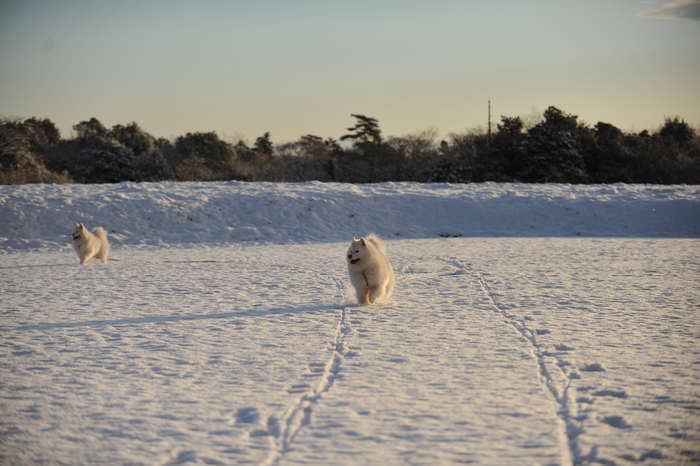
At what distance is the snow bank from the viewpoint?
17172 millimetres

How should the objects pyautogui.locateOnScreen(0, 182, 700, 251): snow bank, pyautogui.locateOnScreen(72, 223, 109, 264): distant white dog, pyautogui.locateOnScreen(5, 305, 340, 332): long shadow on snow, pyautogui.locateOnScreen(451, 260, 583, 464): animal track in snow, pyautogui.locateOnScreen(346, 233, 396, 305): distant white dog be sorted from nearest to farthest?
pyautogui.locateOnScreen(451, 260, 583, 464): animal track in snow < pyautogui.locateOnScreen(5, 305, 340, 332): long shadow on snow < pyautogui.locateOnScreen(346, 233, 396, 305): distant white dog < pyautogui.locateOnScreen(72, 223, 109, 264): distant white dog < pyautogui.locateOnScreen(0, 182, 700, 251): snow bank

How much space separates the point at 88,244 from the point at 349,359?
8.82 meters

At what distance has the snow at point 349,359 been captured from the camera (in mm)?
3574

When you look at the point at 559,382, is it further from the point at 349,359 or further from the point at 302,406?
the point at 302,406

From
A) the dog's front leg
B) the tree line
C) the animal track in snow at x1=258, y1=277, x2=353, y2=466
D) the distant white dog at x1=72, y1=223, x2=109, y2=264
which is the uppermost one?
the tree line

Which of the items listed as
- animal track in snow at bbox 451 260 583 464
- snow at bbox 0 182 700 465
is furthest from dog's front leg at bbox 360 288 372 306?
animal track in snow at bbox 451 260 583 464

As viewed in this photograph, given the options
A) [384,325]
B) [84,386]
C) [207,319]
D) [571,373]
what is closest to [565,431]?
[571,373]

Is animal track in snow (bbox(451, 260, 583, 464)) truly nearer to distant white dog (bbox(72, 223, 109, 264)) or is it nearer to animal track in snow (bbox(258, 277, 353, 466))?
animal track in snow (bbox(258, 277, 353, 466))

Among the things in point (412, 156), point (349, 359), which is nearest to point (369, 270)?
point (349, 359)

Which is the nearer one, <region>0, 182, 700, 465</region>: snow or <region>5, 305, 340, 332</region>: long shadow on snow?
<region>0, 182, 700, 465</region>: snow

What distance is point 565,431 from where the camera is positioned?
369 cm

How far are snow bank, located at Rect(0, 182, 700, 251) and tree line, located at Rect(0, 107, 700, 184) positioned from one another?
10.9 meters

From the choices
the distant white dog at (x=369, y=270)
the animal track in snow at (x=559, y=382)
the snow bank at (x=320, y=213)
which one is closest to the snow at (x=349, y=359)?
the animal track in snow at (x=559, y=382)

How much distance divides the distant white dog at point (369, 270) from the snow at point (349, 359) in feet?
0.87
